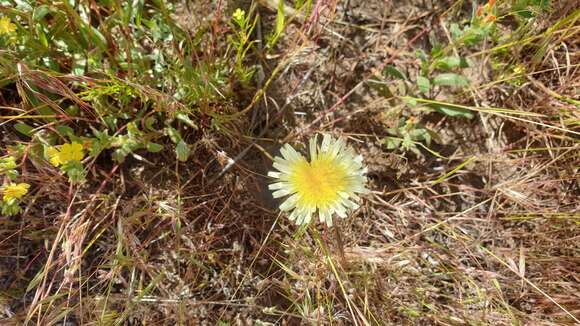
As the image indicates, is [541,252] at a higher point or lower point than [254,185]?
higher

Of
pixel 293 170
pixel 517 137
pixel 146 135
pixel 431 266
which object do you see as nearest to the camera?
pixel 293 170

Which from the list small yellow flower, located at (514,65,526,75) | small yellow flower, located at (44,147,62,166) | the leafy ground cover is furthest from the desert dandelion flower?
small yellow flower, located at (514,65,526,75)

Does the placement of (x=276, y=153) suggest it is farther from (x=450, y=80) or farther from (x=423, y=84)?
(x=450, y=80)

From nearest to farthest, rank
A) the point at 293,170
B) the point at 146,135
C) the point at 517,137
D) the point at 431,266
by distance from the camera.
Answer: the point at 293,170 < the point at 146,135 < the point at 431,266 < the point at 517,137

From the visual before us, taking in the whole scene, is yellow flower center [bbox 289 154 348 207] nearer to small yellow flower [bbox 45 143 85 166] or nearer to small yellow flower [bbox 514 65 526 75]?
small yellow flower [bbox 45 143 85 166]

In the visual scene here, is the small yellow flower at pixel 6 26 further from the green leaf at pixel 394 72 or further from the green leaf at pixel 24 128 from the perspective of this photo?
the green leaf at pixel 394 72

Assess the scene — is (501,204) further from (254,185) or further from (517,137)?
(254,185)

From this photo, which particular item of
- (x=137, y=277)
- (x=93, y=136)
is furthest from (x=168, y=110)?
(x=137, y=277)

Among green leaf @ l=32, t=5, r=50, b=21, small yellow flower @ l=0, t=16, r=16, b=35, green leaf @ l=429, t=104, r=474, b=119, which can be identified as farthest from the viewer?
green leaf @ l=429, t=104, r=474, b=119
